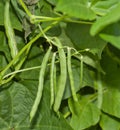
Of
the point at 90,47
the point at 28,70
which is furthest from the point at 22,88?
the point at 90,47

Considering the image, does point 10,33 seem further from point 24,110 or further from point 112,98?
point 112,98

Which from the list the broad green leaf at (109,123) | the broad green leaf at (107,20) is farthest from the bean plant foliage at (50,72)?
the broad green leaf at (107,20)

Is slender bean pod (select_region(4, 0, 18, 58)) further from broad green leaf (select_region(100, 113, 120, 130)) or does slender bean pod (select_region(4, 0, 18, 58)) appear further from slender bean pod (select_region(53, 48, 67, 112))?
broad green leaf (select_region(100, 113, 120, 130))

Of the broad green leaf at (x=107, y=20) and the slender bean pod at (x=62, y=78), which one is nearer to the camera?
the broad green leaf at (x=107, y=20)

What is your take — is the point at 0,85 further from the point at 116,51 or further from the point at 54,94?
the point at 116,51

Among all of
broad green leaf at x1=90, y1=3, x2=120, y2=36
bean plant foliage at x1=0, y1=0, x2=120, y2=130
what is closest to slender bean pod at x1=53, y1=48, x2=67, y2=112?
bean plant foliage at x1=0, y1=0, x2=120, y2=130

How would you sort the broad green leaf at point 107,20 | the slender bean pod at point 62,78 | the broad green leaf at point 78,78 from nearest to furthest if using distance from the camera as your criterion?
the broad green leaf at point 107,20 < the slender bean pod at point 62,78 < the broad green leaf at point 78,78

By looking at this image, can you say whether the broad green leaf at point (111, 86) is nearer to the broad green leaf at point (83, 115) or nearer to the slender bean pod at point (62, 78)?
the broad green leaf at point (83, 115)

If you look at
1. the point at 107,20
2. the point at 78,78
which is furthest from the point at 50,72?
the point at 107,20

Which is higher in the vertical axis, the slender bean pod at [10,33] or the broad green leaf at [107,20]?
the broad green leaf at [107,20]

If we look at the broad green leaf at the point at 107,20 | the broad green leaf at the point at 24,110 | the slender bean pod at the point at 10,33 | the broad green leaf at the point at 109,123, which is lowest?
the broad green leaf at the point at 109,123
